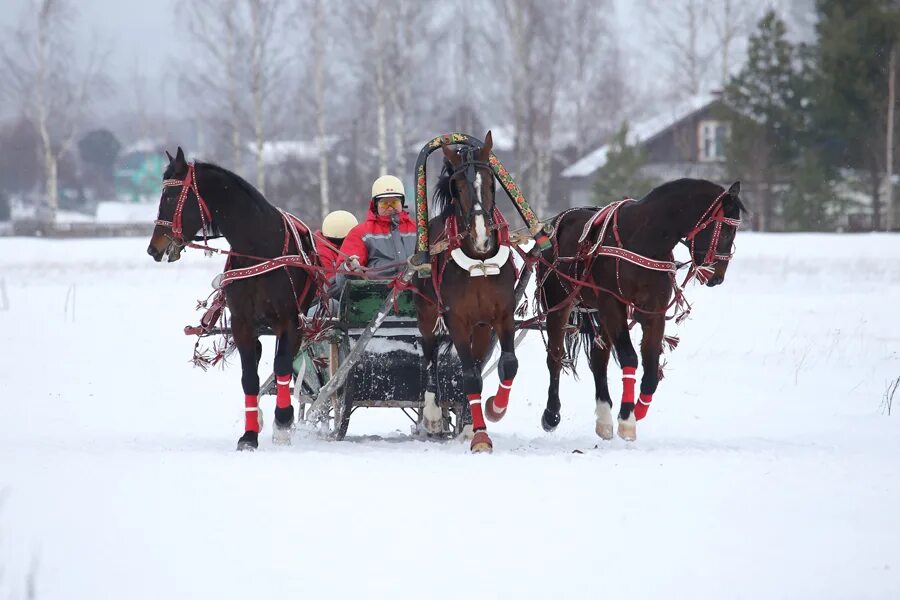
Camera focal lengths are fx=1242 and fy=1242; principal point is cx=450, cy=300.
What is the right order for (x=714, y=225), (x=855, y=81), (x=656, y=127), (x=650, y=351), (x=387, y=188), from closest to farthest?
(x=714, y=225) < (x=650, y=351) < (x=387, y=188) < (x=855, y=81) < (x=656, y=127)

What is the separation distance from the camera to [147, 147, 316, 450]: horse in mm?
8938

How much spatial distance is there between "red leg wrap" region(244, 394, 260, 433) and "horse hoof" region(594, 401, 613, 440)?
2.65 metres

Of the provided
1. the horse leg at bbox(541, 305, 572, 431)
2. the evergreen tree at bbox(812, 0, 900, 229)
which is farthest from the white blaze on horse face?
the evergreen tree at bbox(812, 0, 900, 229)

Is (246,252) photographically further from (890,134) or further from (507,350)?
(890,134)

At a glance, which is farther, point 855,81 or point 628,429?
point 855,81

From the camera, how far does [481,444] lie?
8.57 meters

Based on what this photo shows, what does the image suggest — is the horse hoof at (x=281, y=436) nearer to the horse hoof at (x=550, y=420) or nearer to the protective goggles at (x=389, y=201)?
the protective goggles at (x=389, y=201)

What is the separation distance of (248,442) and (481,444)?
1.72 meters

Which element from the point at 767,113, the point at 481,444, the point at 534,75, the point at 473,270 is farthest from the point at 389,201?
the point at 767,113

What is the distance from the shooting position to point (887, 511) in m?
6.51

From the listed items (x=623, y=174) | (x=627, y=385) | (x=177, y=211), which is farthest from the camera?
(x=623, y=174)

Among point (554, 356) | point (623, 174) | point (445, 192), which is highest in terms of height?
point (623, 174)

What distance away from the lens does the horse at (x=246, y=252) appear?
894cm

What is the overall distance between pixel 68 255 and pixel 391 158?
27.0 meters
